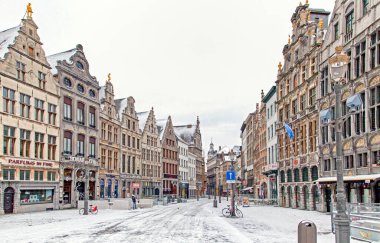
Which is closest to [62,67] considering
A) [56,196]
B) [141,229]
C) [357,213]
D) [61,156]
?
[61,156]

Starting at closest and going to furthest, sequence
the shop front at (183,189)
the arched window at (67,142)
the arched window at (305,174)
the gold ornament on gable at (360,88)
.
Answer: the gold ornament on gable at (360,88), the arched window at (305,174), the arched window at (67,142), the shop front at (183,189)

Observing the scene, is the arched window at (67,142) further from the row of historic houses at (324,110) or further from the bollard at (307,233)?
the bollard at (307,233)

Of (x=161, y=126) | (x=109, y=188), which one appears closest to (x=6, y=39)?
(x=109, y=188)

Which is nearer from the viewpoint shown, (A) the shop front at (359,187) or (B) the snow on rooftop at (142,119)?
(A) the shop front at (359,187)

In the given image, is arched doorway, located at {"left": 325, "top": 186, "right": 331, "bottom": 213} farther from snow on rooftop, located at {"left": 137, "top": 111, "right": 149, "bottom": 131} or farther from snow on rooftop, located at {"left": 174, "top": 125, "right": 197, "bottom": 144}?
snow on rooftop, located at {"left": 174, "top": 125, "right": 197, "bottom": 144}

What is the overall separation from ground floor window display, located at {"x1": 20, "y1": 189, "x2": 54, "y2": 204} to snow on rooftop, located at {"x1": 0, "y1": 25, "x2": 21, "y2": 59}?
11997mm

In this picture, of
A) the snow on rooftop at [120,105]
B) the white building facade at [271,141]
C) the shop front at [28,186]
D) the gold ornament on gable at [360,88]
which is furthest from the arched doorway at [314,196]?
the snow on rooftop at [120,105]

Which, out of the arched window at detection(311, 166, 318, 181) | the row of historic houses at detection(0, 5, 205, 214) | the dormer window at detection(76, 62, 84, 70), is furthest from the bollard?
the dormer window at detection(76, 62, 84, 70)

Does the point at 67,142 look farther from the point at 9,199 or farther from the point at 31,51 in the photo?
the point at 9,199

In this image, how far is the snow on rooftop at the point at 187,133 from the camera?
122m

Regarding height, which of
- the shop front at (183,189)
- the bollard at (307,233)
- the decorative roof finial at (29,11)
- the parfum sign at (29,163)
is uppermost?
the decorative roof finial at (29,11)

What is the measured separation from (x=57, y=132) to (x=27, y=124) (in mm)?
5574

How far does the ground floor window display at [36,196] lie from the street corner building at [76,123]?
1.77 m

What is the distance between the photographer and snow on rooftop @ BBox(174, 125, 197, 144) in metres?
122
